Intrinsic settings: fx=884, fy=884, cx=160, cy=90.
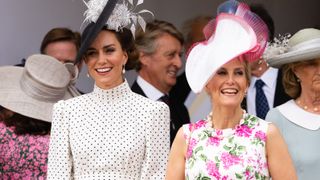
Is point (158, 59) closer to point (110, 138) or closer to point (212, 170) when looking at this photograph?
point (110, 138)

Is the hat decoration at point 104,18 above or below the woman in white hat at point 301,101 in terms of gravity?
above

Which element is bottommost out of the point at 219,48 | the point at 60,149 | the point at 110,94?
the point at 60,149

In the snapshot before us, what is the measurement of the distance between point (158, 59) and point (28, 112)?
3.65ft

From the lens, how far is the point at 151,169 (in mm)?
3945

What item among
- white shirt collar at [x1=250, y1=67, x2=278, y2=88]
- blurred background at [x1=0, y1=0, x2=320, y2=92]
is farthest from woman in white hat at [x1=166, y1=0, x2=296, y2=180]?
blurred background at [x1=0, y1=0, x2=320, y2=92]

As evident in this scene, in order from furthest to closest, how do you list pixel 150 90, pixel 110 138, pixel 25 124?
pixel 150 90 < pixel 25 124 < pixel 110 138

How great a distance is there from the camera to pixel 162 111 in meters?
3.99

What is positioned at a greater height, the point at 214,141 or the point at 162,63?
the point at 214,141

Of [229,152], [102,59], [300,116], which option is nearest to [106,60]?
[102,59]

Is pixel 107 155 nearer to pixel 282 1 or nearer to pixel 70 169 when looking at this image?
pixel 70 169

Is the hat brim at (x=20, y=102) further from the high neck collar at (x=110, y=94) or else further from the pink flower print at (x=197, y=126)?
the pink flower print at (x=197, y=126)

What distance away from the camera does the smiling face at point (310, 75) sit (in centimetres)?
411

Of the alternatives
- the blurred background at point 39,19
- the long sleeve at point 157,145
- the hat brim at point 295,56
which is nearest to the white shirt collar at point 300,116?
the hat brim at point 295,56

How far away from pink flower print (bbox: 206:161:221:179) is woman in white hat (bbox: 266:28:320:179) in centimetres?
68
